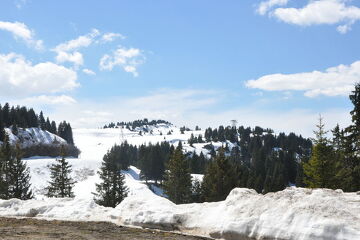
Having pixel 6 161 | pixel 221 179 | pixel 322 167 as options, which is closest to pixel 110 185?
pixel 6 161

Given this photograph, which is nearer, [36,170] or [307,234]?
[307,234]

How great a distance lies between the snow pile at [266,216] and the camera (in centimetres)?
956

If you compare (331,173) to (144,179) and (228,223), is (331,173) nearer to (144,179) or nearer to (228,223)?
(228,223)

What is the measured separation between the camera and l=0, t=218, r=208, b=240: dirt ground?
414 inches

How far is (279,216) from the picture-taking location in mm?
10648

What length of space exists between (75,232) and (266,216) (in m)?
6.17

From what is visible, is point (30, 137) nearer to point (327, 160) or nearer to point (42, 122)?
point (42, 122)

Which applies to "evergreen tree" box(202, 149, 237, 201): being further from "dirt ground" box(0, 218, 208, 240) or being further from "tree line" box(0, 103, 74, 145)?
"tree line" box(0, 103, 74, 145)

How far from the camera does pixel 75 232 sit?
11.5 m

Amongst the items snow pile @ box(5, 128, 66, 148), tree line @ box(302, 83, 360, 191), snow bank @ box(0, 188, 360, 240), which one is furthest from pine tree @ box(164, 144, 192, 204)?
snow pile @ box(5, 128, 66, 148)

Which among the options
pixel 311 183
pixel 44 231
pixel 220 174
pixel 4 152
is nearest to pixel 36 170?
pixel 4 152

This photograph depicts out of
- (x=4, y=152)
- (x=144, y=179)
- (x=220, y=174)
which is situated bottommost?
(x=144, y=179)

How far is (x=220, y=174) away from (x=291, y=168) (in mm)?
112984

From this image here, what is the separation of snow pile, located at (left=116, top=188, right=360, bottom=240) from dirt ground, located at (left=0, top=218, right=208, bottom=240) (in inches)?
39.9
